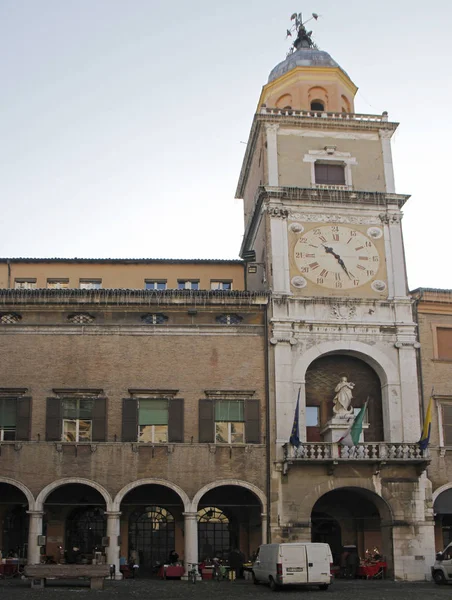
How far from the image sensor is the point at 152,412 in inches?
1442

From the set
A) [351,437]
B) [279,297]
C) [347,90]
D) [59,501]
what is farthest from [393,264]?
[59,501]

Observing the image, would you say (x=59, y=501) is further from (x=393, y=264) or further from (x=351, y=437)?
(x=393, y=264)

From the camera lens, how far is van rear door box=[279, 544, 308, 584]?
28814mm

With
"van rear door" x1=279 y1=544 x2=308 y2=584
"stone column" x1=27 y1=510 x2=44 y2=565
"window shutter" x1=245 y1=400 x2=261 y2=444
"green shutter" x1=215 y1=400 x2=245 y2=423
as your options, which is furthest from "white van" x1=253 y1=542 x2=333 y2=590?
"stone column" x1=27 y1=510 x2=44 y2=565

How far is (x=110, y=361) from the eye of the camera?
37188 millimetres

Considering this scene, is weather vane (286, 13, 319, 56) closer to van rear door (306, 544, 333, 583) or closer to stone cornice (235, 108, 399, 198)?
stone cornice (235, 108, 399, 198)

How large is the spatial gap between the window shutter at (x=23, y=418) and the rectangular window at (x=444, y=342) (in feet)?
61.1

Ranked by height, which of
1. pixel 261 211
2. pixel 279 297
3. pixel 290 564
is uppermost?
pixel 261 211

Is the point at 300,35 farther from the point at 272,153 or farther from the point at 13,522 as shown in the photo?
the point at 13,522

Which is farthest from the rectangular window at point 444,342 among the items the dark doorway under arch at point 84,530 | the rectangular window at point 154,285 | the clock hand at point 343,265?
the dark doorway under arch at point 84,530

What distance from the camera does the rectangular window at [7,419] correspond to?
118ft

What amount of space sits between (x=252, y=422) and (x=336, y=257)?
8.86 metres

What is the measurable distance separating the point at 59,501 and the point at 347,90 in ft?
86.8

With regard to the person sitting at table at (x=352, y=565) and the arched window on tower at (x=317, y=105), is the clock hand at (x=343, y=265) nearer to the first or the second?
the arched window on tower at (x=317, y=105)
